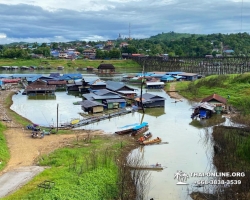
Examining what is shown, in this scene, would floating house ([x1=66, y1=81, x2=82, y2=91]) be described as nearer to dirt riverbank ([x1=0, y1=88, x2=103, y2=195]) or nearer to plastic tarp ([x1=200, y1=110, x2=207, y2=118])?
dirt riverbank ([x1=0, y1=88, x2=103, y2=195])

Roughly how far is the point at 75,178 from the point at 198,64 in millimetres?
67553

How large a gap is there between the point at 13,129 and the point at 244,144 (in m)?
18.9

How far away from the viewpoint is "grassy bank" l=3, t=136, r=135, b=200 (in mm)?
13391

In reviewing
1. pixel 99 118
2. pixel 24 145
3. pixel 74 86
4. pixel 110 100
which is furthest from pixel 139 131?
pixel 74 86

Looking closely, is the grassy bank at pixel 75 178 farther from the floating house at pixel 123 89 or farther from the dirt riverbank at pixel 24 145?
the floating house at pixel 123 89

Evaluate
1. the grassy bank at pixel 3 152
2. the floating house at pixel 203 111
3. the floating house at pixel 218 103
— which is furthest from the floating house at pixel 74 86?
the grassy bank at pixel 3 152

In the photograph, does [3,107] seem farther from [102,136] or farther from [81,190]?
[81,190]

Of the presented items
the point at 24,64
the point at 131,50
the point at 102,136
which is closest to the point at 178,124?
the point at 102,136

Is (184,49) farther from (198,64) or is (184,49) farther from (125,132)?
(125,132)

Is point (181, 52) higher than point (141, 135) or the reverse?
higher

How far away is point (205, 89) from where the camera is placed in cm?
4478

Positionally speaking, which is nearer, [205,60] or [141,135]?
[141,135]

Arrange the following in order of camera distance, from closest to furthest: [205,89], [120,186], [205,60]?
1. [120,186]
2. [205,89]
3. [205,60]

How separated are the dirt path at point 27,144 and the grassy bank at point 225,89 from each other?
18.9 meters
